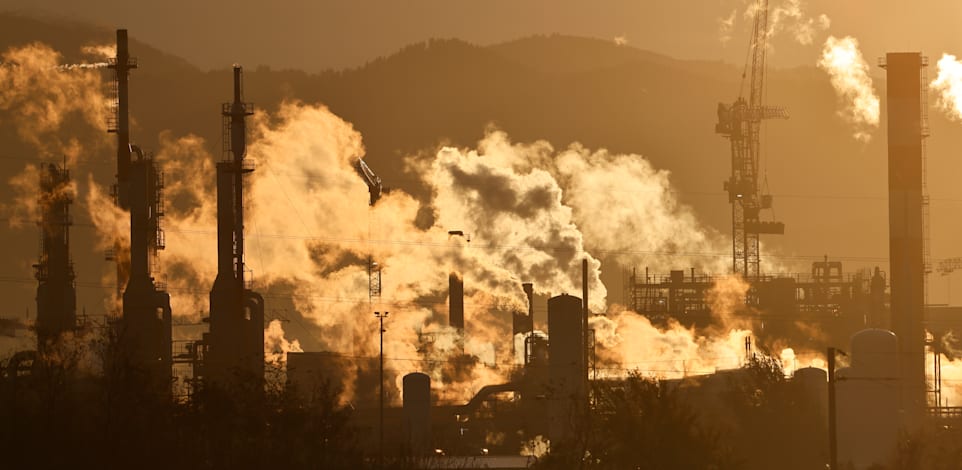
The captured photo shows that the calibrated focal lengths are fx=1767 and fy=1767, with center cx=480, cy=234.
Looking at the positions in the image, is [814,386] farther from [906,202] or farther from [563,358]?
[906,202]

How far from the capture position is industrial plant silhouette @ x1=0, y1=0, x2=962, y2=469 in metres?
44.5

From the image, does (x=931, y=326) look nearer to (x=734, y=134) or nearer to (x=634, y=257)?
(x=734, y=134)

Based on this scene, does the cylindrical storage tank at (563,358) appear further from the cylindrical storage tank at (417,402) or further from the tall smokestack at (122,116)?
the tall smokestack at (122,116)

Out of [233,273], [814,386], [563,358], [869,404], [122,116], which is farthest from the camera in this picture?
[122,116]

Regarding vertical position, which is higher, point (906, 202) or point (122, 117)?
point (122, 117)

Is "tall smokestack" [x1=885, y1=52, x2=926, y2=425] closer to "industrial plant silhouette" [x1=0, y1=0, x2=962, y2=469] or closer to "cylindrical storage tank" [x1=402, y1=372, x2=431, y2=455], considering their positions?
"industrial plant silhouette" [x1=0, y1=0, x2=962, y2=469]

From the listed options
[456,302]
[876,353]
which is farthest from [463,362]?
[876,353]

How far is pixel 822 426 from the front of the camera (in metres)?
69.4

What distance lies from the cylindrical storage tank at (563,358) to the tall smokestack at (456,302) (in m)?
19.5

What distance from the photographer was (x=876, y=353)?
69.9 metres

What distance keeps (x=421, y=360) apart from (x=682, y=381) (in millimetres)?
20820

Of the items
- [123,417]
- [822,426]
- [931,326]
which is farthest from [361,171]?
[123,417]

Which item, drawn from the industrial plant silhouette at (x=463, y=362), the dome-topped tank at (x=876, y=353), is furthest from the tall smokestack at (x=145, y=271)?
the dome-topped tank at (x=876, y=353)

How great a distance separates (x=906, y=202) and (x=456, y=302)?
27775mm
